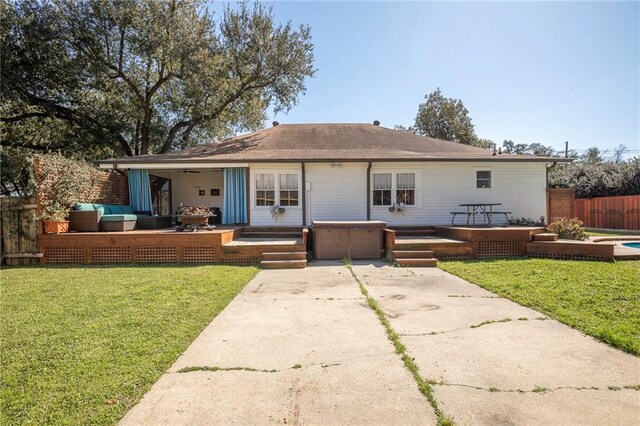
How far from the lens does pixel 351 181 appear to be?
11094 millimetres

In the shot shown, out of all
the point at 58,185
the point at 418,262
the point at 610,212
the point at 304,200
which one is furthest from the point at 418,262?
the point at 610,212

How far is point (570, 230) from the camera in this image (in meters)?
9.09

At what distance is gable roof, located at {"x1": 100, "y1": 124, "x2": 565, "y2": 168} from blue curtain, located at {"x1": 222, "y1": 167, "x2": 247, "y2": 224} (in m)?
0.63

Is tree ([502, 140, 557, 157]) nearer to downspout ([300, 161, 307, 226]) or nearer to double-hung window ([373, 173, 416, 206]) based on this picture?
double-hung window ([373, 173, 416, 206])

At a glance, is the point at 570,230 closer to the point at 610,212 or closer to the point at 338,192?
the point at 338,192

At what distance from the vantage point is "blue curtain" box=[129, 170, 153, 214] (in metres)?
11.3

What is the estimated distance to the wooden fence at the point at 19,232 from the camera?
8.00m

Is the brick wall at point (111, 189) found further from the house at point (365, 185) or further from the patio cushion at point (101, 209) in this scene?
the patio cushion at point (101, 209)

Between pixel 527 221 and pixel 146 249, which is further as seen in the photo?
pixel 527 221

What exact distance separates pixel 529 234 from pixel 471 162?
3.46 meters

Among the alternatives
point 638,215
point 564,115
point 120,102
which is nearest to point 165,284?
point 120,102

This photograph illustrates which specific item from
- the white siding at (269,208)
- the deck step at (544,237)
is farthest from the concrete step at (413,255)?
the white siding at (269,208)

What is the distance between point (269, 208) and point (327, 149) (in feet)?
10.7

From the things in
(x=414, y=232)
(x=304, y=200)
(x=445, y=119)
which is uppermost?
(x=445, y=119)
